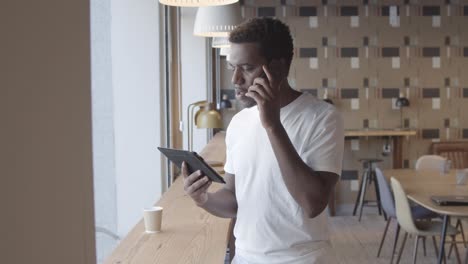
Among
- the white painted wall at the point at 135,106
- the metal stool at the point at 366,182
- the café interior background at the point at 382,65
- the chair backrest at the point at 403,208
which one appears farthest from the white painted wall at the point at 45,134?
the café interior background at the point at 382,65

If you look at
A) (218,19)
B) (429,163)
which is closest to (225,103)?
(429,163)

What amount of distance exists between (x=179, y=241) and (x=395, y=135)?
670 cm

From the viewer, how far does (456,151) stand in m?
8.73

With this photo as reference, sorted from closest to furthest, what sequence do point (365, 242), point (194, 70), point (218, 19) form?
point (218, 19) < point (365, 242) < point (194, 70)

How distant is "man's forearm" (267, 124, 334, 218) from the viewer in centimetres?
166

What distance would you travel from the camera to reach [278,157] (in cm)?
168

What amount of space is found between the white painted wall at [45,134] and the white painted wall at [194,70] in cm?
664

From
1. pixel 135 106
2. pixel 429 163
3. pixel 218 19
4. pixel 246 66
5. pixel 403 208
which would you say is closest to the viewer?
pixel 246 66

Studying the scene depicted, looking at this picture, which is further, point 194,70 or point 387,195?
point 194,70

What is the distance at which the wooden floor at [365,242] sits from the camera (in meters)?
5.99

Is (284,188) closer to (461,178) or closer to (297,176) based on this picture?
(297,176)

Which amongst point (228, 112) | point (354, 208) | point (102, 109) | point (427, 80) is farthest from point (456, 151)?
point (102, 109)

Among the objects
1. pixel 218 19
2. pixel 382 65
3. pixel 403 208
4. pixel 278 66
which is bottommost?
pixel 403 208

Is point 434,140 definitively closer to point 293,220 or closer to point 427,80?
point 427,80
